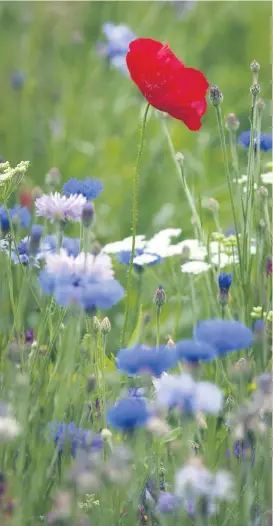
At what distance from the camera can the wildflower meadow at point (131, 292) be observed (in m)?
0.83

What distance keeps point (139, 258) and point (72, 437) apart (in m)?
0.48

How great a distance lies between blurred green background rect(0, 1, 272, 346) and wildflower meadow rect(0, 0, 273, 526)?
10 mm

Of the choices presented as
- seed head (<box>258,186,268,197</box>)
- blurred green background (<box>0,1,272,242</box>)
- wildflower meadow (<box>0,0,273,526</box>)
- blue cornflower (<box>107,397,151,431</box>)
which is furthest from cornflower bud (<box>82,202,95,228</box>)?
blurred green background (<box>0,1,272,242</box>)

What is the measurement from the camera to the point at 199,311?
1.89m

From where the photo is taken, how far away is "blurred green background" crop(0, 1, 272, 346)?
2.49 m

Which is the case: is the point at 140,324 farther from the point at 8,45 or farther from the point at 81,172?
the point at 8,45

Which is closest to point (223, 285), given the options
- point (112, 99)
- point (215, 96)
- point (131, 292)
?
point (215, 96)

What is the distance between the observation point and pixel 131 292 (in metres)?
1.86

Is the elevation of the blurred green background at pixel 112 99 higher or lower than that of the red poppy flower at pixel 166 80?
higher

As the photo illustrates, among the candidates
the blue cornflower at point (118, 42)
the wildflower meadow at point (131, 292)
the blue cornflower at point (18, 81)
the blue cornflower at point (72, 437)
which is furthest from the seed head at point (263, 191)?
the blue cornflower at point (18, 81)

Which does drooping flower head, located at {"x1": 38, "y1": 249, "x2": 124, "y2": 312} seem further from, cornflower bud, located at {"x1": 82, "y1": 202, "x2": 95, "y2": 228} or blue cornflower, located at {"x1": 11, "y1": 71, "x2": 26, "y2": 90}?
blue cornflower, located at {"x1": 11, "y1": 71, "x2": 26, "y2": 90}

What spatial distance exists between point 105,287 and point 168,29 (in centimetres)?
253

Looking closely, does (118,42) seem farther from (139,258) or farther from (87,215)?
(87,215)

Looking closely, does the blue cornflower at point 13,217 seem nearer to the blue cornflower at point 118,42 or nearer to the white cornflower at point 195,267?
the white cornflower at point 195,267
